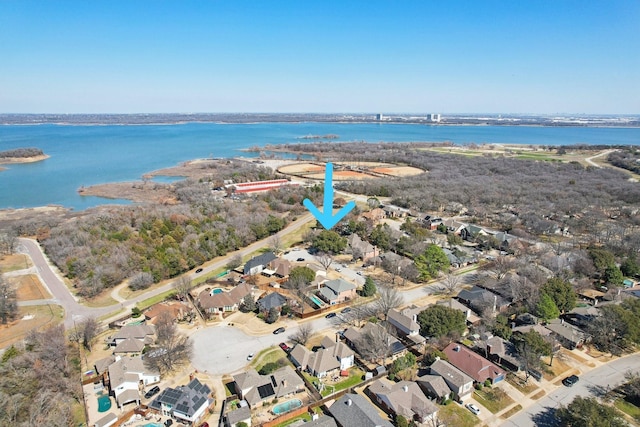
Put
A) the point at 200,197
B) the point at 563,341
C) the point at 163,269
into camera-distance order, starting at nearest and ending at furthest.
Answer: the point at 563,341 → the point at 163,269 → the point at 200,197

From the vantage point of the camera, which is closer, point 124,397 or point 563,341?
point 124,397

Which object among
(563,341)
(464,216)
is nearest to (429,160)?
(464,216)

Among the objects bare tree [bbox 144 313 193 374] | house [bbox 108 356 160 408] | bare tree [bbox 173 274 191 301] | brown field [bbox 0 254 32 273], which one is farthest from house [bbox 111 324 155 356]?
brown field [bbox 0 254 32 273]

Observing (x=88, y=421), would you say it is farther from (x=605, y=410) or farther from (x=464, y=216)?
(x=464, y=216)

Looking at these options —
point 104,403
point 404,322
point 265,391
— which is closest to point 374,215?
point 404,322

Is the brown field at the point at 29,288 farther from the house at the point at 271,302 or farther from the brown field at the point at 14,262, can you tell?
the house at the point at 271,302

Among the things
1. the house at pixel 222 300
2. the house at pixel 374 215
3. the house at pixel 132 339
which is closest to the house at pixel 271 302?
the house at pixel 222 300
